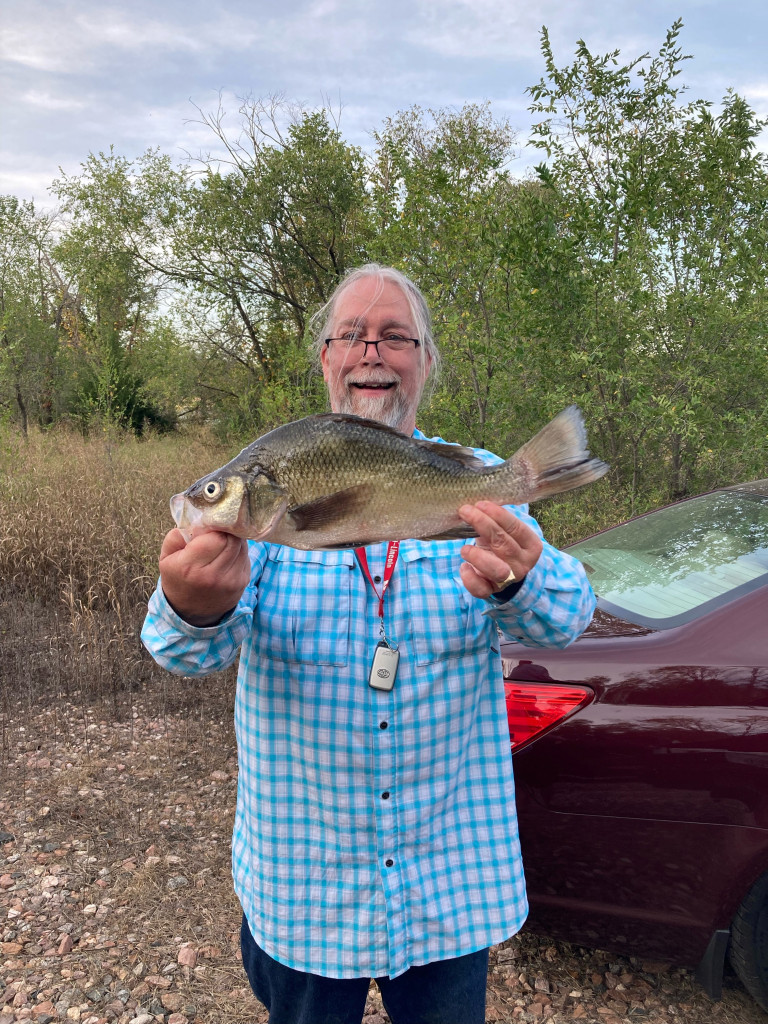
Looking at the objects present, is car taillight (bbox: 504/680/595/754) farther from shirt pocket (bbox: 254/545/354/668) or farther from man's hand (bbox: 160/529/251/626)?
man's hand (bbox: 160/529/251/626)

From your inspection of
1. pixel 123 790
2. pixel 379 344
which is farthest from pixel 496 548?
pixel 123 790

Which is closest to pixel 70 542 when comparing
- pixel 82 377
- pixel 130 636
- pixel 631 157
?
pixel 130 636

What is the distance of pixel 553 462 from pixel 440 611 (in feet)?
1.58

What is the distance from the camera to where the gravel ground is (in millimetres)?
3062

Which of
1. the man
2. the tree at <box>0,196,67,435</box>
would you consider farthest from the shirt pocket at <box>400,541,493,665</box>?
the tree at <box>0,196,67,435</box>

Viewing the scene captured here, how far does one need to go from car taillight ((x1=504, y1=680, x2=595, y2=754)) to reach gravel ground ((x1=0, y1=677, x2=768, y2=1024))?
4.16 ft

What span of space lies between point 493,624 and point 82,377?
28.2 m

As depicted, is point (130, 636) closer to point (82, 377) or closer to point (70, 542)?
point (70, 542)

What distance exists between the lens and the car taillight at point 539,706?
2.71 meters

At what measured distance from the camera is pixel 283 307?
20672 mm

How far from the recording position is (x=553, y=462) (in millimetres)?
1535

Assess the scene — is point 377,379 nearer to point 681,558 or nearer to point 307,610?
point 307,610

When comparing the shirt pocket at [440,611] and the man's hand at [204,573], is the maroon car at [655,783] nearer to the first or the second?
the shirt pocket at [440,611]

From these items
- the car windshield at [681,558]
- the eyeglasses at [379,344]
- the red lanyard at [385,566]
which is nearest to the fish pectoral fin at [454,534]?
the red lanyard at [385,566]
